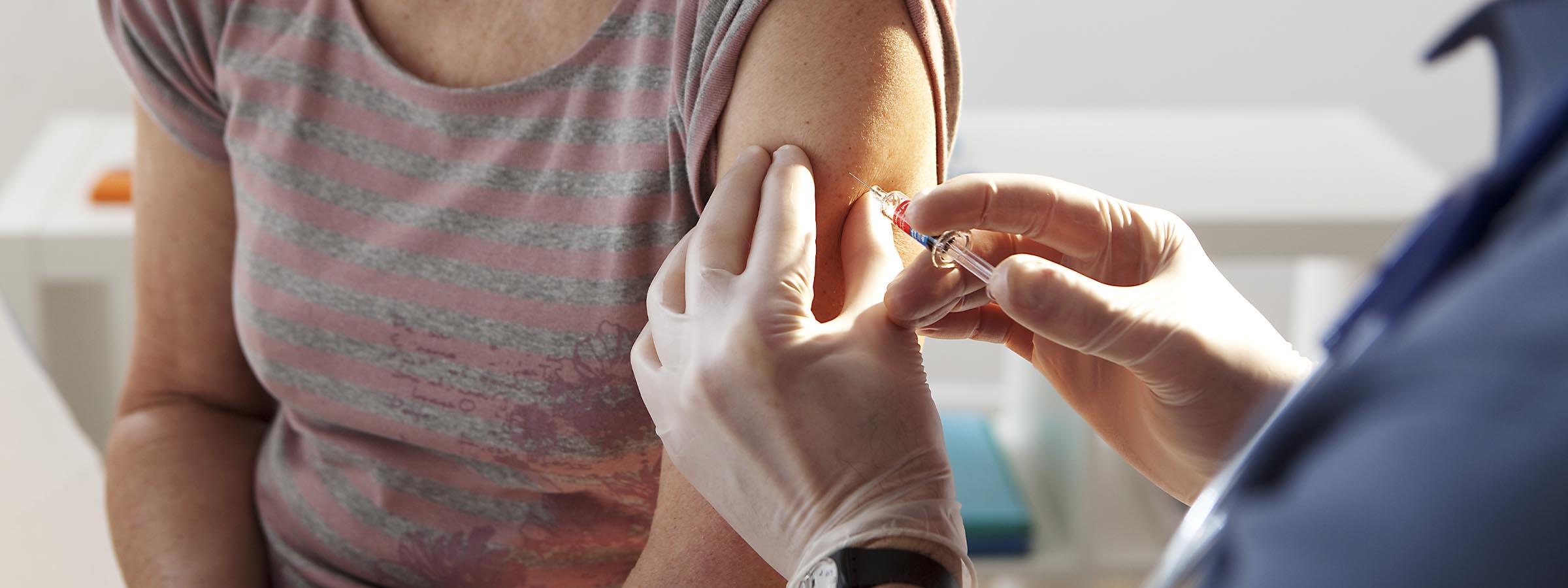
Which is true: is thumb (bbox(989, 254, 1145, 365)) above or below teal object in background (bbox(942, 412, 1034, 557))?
above

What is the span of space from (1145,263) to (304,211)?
2.25 ft

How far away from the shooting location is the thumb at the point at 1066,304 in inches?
28.3

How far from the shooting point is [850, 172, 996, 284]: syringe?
799 mm

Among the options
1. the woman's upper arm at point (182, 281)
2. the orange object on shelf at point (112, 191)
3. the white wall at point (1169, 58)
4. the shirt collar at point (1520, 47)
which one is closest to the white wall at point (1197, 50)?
the white wall at point (1169, 58)

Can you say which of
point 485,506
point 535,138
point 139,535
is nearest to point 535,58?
point 535,138

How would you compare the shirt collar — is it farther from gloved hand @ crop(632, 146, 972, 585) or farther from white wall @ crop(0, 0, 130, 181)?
white wall @ crop(0, 0, 130, 181)

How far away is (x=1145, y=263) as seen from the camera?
0.86 m

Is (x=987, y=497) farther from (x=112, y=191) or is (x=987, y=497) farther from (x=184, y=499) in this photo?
(x=112, y=191)

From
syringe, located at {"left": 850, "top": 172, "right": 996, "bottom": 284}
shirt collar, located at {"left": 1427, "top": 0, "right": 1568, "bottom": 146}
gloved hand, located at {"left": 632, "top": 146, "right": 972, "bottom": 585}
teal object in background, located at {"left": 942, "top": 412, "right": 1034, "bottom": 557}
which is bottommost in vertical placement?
teal object in background, located at {"left": 942, "top": 412, "right": 1034, "bottom": 557}

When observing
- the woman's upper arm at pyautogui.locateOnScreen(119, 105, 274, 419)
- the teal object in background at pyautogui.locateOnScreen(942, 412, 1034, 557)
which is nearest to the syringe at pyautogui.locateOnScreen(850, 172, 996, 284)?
the woman's upper arm at pyautogui.locateOnScreen(119, 105, 274, 419)

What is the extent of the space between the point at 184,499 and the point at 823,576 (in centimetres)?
73

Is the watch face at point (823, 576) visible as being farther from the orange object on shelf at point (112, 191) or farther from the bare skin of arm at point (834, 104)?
the orange object on shelf at point (112, 191)

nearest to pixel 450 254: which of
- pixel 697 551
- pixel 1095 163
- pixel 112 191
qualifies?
pixel 697 551

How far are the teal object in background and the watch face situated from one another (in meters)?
1.04
